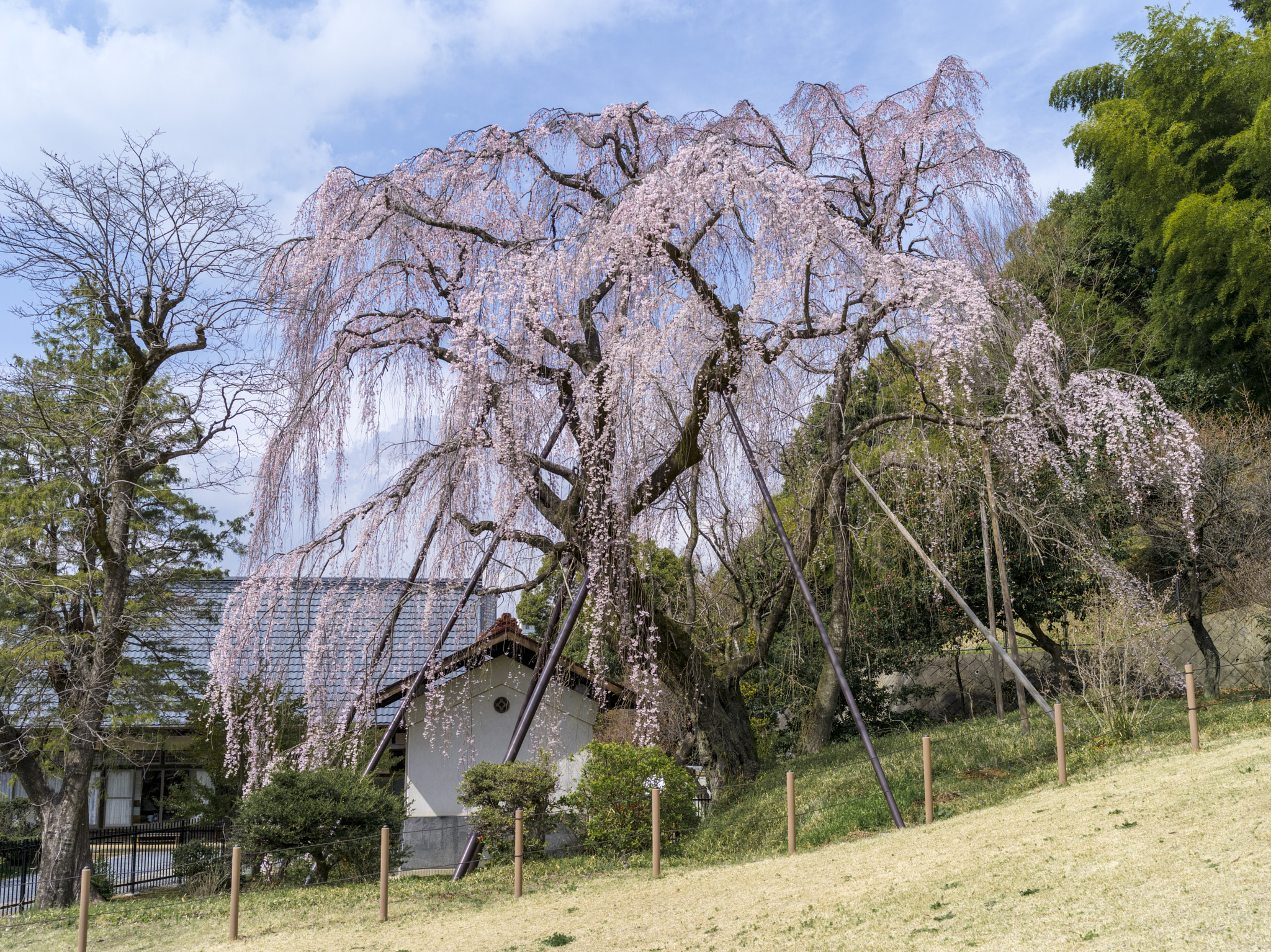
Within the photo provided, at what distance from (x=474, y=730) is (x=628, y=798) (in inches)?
279

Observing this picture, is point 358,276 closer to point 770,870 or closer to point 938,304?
point 938,304

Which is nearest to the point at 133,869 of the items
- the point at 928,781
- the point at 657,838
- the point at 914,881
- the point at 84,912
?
the point at 84,912

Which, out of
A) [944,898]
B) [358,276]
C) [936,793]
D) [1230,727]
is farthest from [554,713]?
[1230,727]

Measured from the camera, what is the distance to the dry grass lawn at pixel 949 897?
5660 mm

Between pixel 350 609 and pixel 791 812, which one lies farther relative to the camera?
pixel 350 609

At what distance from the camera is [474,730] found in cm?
1731

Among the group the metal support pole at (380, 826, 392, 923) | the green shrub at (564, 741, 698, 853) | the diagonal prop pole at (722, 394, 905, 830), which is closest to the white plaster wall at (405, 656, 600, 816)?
the green shrub at (564, 741, 698, 853)

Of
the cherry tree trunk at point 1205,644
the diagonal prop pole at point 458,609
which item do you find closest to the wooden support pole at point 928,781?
the diagonal prop pole at point 458,609

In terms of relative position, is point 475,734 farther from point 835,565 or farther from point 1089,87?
point 1089,87

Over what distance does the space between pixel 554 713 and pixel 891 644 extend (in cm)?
790

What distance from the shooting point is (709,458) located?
39.3 feet

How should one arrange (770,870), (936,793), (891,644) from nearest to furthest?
(770,870) < (936,793) < (891,644)

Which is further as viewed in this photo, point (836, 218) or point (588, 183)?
point (588, 183)

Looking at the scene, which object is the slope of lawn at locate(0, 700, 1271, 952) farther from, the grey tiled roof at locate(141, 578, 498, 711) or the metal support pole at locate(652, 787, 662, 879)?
the grey tiled roof at locate(141, 578, 498, 711)
